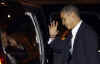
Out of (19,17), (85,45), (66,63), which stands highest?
(19,17)

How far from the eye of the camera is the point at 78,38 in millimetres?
3021

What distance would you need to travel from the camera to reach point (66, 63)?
3.11 m

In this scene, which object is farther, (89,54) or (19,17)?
(19,17)

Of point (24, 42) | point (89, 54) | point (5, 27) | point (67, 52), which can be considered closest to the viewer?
point (89, 54)

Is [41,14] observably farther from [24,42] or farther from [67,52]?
[67,52]

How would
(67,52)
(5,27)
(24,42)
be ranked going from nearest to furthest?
(67,52), (5,27), (24,42)

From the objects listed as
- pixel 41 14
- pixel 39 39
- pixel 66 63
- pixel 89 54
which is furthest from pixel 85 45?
pixel 41 14

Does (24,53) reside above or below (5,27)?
below

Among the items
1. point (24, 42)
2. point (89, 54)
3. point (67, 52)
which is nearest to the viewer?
point (89, 54)

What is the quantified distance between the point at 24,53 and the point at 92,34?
0.91 meters

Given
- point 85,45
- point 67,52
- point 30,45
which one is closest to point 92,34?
point 85,45

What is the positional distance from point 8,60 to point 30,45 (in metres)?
0.70

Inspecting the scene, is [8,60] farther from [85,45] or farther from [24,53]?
[85,45]

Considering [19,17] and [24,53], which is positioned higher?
[19,17]
